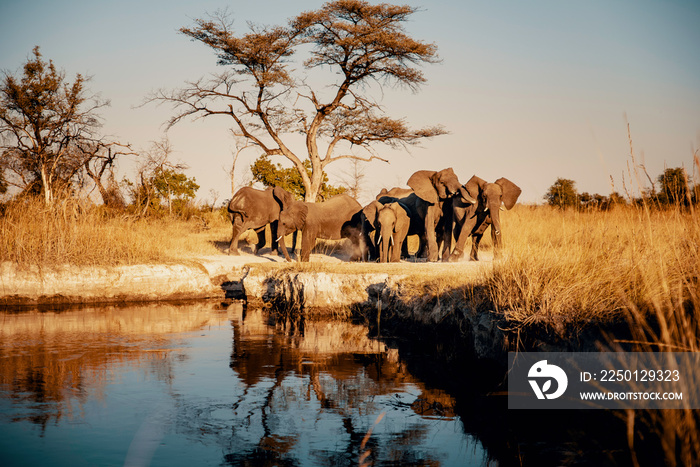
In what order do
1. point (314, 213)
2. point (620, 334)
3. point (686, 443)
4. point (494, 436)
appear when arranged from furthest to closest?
point (314, 213) < point (620, 334) < point (494, 436) < point (686, 443)

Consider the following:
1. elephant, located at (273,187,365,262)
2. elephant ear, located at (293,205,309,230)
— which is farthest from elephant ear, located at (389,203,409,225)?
elephant ear, located at (293,205,309,230)

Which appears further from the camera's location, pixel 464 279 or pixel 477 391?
pixel 464 279

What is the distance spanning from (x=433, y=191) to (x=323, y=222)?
2.99 m

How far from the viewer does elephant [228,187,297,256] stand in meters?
17.1

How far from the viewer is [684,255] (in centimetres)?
588

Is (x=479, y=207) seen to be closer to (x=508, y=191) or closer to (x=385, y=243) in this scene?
(x=508, y=191)

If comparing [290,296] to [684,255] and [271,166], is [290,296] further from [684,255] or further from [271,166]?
[271,166]

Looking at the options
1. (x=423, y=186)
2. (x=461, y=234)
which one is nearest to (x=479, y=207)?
(x=461, y=234)

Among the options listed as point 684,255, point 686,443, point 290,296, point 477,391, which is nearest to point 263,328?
point 290,296

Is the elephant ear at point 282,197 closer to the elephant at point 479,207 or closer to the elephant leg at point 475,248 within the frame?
the elephant at point 479,207

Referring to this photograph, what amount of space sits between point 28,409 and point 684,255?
634 centimetres

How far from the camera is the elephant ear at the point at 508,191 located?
13.7 m

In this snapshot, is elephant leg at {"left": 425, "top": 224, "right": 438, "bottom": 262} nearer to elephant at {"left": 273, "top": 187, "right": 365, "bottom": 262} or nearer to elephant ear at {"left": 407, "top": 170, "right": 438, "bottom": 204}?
elephant ear at {"left": 407, "top": 170, "right": 438, "bottom": 204}

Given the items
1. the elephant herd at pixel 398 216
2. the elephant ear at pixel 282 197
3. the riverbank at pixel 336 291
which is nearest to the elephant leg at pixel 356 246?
the elephant herd at pixel 398 216
